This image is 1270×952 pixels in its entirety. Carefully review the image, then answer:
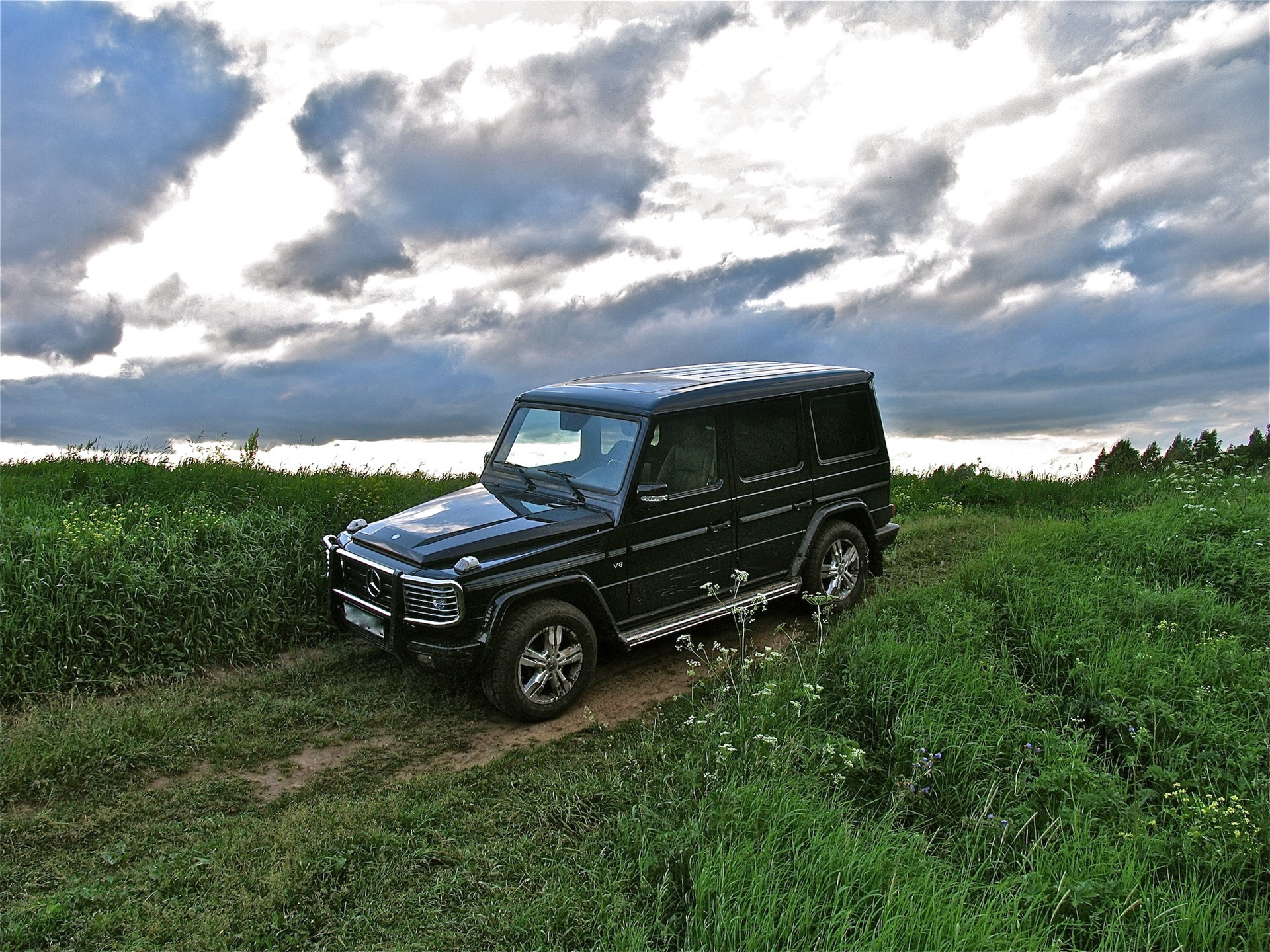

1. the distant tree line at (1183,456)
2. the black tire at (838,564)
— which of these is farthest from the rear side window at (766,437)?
the distant tree line at (1183,456)

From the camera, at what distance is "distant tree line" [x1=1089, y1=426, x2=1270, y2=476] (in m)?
14.8

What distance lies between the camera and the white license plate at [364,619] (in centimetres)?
675

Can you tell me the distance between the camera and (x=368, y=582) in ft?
22.3

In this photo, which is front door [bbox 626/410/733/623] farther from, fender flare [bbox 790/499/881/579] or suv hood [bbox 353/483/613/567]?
fender flare [bbox 790/499/881/579]

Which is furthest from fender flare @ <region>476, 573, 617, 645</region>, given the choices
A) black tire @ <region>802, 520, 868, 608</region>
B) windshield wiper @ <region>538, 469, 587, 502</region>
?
black tire @ <region>802, 520, 868, 608</region>

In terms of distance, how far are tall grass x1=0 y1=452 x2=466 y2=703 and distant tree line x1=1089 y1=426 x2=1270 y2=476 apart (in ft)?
38.2

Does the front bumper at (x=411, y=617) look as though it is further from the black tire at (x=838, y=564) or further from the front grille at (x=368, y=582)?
the black tire at (x=838, y=564)

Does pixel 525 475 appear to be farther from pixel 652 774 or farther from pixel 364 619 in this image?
pixel 652 774

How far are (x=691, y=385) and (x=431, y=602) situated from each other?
2669 mm

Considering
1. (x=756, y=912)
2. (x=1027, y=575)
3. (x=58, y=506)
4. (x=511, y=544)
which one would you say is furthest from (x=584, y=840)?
(x=58, y=506)

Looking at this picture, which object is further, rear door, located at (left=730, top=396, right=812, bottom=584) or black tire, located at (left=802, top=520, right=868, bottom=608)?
black tire, located at (left=802, top=520, right=868, bottom=608)

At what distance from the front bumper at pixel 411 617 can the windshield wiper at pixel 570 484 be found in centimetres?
130

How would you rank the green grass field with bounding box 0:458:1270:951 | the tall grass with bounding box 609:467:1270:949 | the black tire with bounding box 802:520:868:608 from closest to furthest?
the tall grass with bounding box 609:467:1270:949 < the green grass field with bounding box 0:458:1270:951 < the black tire with bounding box 802:520:868:608

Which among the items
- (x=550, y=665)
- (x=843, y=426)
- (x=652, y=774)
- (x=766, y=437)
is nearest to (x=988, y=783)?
(x=652, y=774)
